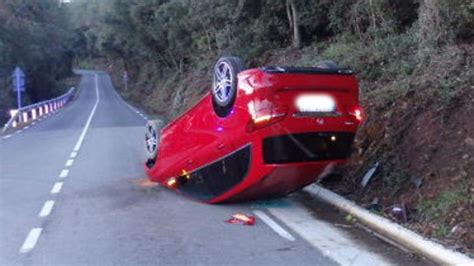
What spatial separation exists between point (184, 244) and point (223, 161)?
5.69 feet

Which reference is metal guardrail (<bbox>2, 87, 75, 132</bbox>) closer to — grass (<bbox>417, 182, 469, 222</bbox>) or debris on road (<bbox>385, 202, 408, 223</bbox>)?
debris on road (<bbox>385, 202, 408, 223</bbox>)

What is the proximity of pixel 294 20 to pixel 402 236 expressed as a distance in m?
15.7

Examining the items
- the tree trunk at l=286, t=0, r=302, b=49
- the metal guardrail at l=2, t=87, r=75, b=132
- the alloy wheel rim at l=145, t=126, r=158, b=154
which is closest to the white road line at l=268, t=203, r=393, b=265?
the alloy wheel rim at l=145, t=126, r=158, b=154

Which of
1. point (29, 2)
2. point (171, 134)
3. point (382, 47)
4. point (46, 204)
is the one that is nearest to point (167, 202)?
point (171, 134)

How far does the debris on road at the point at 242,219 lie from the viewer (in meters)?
8.21

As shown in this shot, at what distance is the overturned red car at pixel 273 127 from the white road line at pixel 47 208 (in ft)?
7.28

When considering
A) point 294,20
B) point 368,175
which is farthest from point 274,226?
point 294,20

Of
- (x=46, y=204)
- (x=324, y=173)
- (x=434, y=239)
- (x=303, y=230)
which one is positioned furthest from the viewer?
(x=46, y=204)

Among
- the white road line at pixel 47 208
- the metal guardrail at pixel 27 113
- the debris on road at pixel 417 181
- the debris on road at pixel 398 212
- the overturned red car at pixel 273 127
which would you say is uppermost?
the overturned red car at pixel 273 127

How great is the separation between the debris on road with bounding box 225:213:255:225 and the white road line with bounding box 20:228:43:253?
2300 millimetres

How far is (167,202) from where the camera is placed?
9.78 metres

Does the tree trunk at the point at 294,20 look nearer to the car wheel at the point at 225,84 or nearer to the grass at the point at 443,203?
the car wheel at the point at 225,84

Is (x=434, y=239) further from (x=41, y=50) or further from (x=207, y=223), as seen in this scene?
(x=41, y=50)

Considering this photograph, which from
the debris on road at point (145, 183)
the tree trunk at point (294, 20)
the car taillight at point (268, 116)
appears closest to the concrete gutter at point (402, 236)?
the car taillight at point (268, 116)
